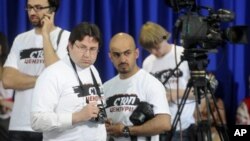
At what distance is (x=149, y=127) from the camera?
278cm

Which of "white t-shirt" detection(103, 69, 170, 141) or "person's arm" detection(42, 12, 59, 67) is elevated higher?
"person's arm" detection(42, 12, 59, 67)

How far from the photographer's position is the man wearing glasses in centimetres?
276

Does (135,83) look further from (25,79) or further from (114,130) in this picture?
(25,79)

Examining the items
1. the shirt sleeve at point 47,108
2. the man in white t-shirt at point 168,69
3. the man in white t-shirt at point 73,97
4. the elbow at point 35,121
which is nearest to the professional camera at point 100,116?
the man in white t-shirt at point 73,97

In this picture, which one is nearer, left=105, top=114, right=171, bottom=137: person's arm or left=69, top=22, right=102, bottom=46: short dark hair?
left=69, top=22, right=102, bottom=46: short dark hair

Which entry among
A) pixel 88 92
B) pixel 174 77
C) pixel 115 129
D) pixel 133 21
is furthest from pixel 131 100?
pixel 133 21

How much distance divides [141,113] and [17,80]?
650 millimetres

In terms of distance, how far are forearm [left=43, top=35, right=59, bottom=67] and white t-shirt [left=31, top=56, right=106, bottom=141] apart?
0.22 metres

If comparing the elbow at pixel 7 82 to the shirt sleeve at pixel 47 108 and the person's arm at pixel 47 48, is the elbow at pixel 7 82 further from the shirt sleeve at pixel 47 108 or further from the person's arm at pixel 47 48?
the shirt sleeve at pixel 47 108

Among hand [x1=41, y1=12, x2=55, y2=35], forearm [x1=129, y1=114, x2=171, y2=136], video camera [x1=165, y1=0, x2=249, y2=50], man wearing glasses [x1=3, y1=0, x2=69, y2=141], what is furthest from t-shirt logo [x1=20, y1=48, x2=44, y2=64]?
video camera [x1=165, y1=0, x2=249, y2=50]

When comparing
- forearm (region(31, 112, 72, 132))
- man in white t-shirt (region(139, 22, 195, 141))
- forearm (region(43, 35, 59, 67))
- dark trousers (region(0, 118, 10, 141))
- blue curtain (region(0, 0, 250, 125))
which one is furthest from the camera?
blue curtain (region(0, 0, 250, 125))

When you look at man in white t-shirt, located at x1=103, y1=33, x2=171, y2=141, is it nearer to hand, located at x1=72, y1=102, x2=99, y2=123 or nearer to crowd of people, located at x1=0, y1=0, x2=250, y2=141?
crowd of people, located at x1=0, y1=0, x2=250, y2=141

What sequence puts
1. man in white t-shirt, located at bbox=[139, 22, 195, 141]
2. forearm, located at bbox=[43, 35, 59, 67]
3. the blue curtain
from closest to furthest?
forearm, located at bbox=[43, 35, 59, 67]
man in white t-shirt, located at bbox=[139, 22, 195, 141]
the blue curtain

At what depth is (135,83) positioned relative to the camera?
9.49ft
